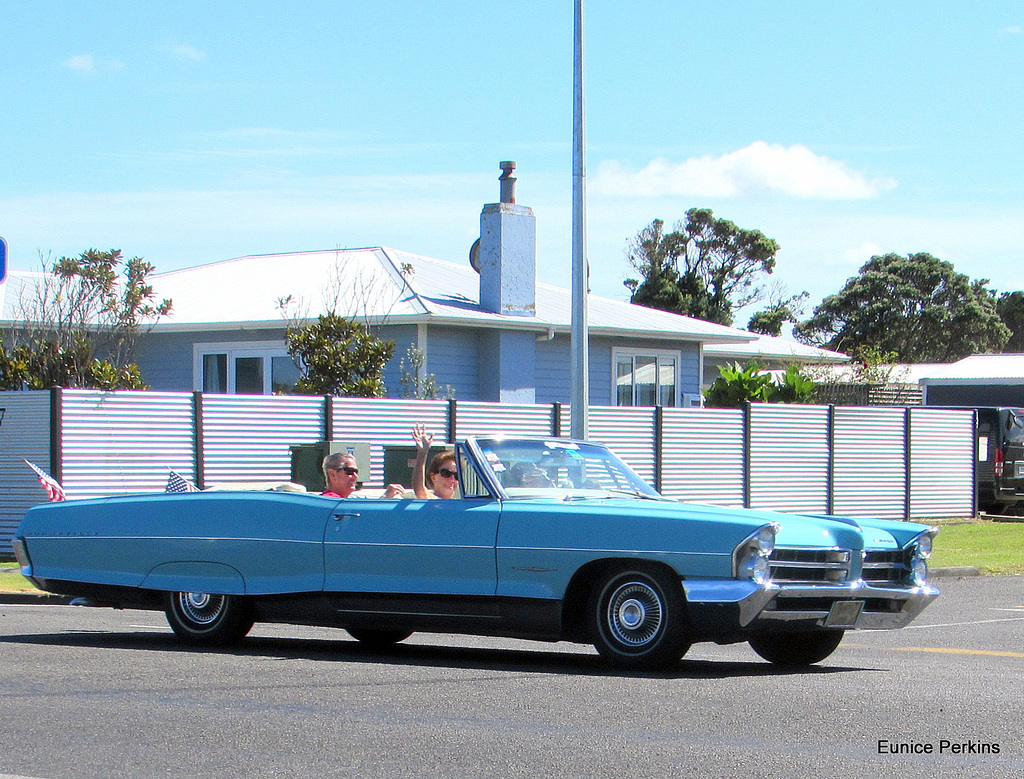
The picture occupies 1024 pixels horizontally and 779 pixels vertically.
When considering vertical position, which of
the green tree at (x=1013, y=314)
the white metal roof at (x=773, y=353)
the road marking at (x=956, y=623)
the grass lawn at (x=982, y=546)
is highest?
the green tree at (x=1013, y=314)

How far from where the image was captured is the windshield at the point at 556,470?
961cm

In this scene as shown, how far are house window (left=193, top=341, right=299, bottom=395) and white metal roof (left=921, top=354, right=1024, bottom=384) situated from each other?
23.9 metres

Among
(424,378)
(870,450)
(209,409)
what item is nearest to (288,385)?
(424,378)

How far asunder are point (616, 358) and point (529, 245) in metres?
3.76

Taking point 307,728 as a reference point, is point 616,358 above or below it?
above

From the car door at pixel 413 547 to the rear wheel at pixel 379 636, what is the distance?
1065 millimetres

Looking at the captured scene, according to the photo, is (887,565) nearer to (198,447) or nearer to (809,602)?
(809,602)

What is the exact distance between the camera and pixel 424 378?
27.5m

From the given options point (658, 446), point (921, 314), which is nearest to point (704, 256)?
point (921, 314)

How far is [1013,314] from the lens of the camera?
9281 cm

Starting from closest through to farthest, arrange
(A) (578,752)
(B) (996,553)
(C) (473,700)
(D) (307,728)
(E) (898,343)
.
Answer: (A) (578,752), (D) (307,728), (C) (473,700), (B) (996,553), (E) (898,343)

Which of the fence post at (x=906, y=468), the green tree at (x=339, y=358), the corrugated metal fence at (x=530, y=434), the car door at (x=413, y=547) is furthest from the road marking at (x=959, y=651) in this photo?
the fence post at (x=906, y=468)

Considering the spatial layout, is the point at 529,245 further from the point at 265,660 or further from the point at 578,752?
the point at 578,752

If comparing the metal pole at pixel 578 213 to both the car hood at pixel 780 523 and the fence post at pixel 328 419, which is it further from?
the car hood at pixel 780 523
